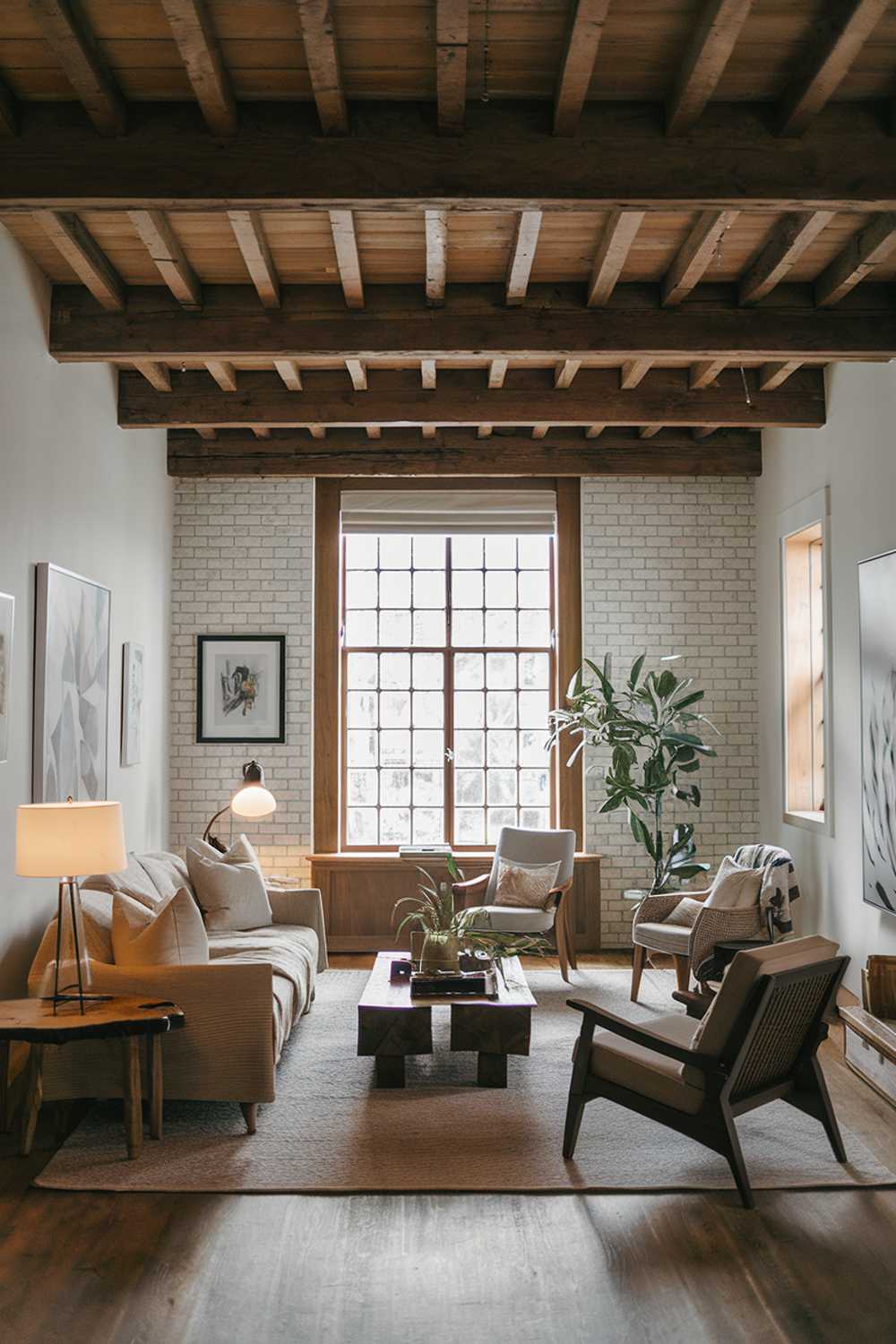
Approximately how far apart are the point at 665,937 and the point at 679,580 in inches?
108

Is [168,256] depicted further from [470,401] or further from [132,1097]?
[132,1097]

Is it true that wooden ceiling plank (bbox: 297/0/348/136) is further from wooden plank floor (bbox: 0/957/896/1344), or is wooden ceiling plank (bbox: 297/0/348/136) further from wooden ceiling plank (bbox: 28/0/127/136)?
wooden plank floor (bbox: 0/957/896/1344)

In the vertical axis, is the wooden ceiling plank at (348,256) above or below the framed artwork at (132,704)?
above

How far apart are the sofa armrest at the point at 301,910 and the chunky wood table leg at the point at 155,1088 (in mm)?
2161

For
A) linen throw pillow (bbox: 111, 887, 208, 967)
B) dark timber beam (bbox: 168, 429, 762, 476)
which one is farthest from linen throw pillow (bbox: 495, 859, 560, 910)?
linen throw pillow (bbox: 111, 887, 208, 967)

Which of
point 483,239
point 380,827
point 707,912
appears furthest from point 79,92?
point 380,827

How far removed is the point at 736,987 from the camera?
3.75 m

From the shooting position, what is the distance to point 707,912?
6.04m

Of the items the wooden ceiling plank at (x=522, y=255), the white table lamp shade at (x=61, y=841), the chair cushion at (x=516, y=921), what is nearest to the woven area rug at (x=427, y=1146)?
the white table lamp shade at (x=61, y=841)

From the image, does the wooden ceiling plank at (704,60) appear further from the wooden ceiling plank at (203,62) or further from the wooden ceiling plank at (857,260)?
the wooden ceiling plank at (203,62)

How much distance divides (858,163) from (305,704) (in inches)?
201

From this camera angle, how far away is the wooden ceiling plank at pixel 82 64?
3.21 meters

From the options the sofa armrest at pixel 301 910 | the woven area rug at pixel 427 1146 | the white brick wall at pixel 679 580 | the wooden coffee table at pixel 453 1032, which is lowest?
the woven area rug at pixel 427 1146

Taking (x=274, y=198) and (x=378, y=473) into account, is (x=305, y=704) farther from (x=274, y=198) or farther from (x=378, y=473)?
(x=274, y=198)
